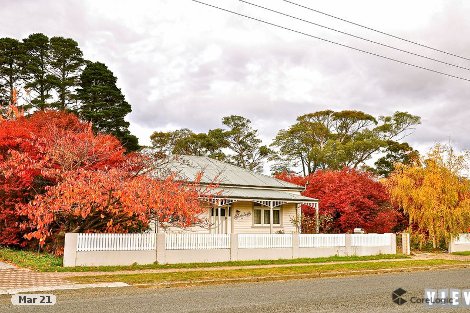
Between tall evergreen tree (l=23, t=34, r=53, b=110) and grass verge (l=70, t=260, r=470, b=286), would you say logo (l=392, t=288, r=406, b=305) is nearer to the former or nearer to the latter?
grass verge (l=70, t=260, r=470, b=286)

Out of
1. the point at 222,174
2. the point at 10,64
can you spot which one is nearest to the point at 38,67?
the point at 10,64

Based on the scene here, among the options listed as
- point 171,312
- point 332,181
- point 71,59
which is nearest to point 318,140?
point 332,181

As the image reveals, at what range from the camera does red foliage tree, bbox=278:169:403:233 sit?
28.9m

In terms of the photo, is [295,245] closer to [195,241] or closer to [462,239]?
[195,241]

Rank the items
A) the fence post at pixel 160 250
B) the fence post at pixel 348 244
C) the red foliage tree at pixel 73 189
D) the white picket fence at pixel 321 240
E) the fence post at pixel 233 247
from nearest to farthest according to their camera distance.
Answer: the red foliage tree at pixel 73 189 → the fence post at pixel 160 250 → the fence post at pixel 233 247 → the white picket fence at pixel 321 240 → the fence post at pixel 348 244

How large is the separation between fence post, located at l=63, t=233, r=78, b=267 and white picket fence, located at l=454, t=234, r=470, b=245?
21.1 metres

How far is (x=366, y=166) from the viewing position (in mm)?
54594

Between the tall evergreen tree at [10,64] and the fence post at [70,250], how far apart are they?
33448 mm

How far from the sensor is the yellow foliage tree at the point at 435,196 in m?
27.5

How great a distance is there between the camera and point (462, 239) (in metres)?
28.7

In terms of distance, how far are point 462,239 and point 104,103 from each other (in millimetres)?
30135

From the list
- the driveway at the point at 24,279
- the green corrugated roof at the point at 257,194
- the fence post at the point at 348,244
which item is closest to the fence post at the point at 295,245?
the fence post at the point at 348,244
